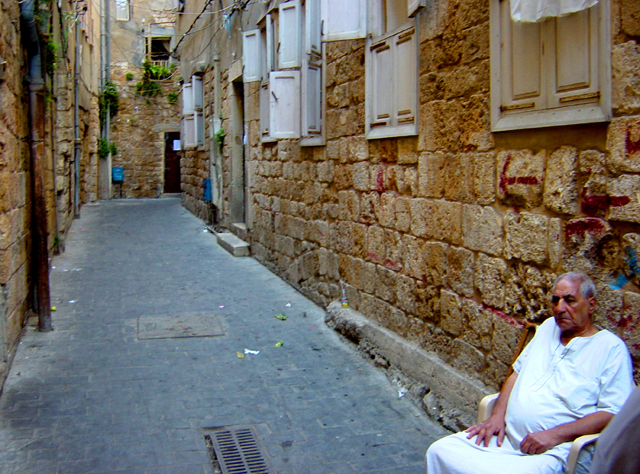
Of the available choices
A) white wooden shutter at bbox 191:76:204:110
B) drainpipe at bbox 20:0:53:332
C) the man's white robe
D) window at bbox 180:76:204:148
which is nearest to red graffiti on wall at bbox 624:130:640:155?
the man's white robe

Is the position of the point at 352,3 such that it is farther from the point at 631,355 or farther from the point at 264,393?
the point at 631,355

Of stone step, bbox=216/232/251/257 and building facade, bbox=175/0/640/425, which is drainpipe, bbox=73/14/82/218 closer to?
stone step, bbox=216/232/251/257

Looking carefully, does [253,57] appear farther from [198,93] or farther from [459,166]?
[198,93]

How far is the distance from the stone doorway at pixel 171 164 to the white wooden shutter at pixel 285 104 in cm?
1539

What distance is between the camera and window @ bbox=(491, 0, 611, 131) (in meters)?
2.96

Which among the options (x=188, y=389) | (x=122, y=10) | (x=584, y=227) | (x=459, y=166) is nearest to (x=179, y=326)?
(x=188, y=389)

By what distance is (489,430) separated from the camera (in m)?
2.95

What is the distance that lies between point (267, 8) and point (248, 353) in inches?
206

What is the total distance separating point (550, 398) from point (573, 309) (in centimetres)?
39

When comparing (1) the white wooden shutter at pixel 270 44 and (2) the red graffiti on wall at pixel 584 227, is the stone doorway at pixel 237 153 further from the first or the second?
(2) the red graffiti on wall at pixel 584 227

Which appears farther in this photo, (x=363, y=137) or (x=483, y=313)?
(x=363, y=137)

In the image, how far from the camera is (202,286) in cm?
794

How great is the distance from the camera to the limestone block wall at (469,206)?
9.50ft

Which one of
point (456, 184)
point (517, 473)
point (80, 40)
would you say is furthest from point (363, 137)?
point (80, 40)
